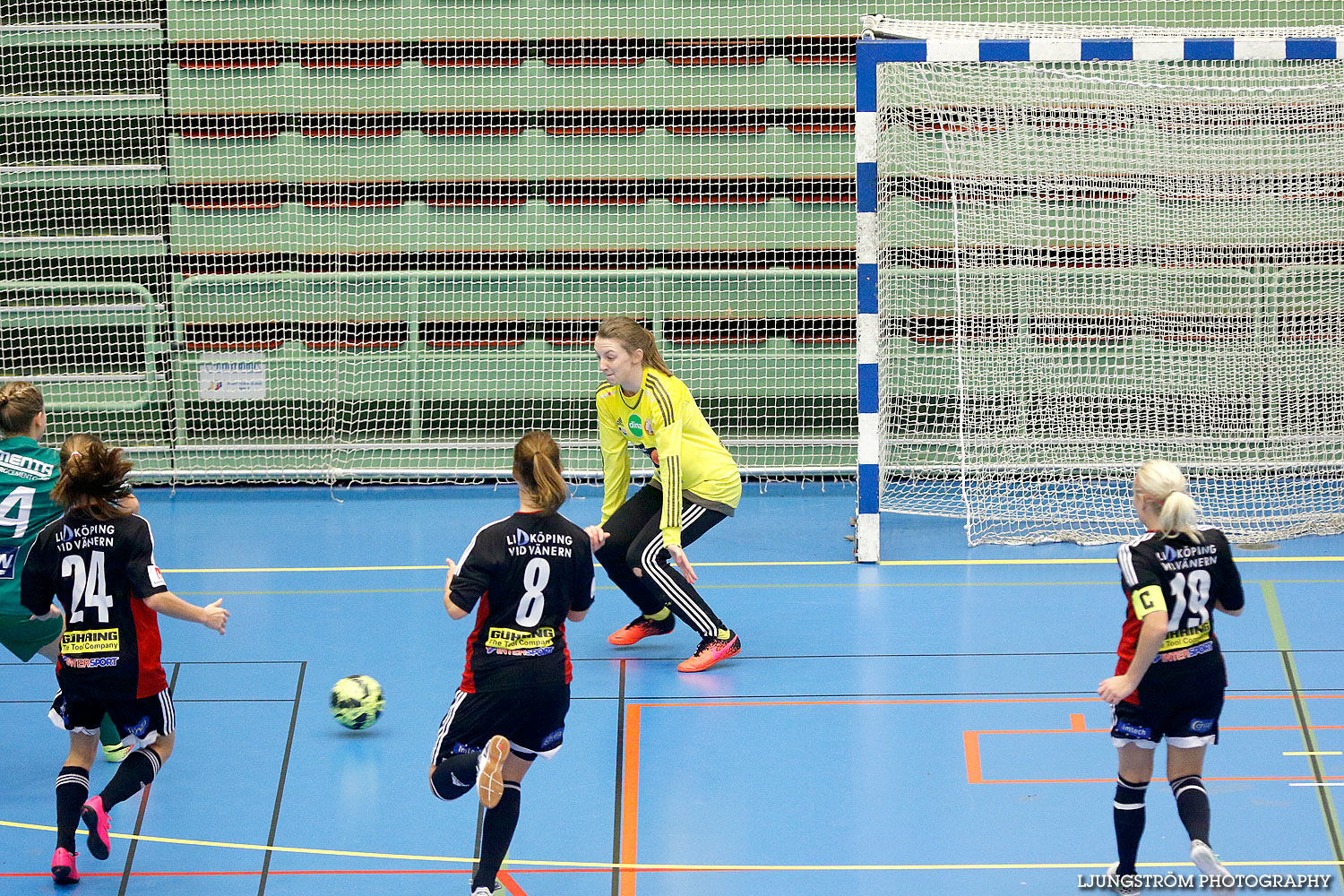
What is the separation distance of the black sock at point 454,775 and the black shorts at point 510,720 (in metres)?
0.04

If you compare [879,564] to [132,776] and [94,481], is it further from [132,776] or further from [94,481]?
[94,481]

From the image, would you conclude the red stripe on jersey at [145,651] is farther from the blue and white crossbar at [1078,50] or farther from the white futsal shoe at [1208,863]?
the blue and white crossbar at [1078,50]

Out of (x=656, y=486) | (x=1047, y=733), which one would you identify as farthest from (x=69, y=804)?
(x=1047, y=733)

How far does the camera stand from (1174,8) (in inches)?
382

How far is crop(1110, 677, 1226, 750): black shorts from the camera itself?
394 cm

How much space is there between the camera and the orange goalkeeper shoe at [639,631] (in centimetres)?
654

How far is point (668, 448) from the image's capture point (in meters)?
5.91

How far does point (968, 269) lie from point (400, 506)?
13.5ft

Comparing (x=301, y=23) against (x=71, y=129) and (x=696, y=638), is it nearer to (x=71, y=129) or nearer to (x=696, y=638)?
(x=71, y=129)

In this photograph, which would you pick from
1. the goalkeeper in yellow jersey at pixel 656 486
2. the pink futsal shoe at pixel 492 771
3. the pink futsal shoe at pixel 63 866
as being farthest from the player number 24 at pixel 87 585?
the goalkeeper in yellow jersey at pixel 656 486

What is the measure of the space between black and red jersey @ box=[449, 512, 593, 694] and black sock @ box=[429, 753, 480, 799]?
21 cm

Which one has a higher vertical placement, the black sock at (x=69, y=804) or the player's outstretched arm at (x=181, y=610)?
the player's outstretched arm at (x=181, y=610)

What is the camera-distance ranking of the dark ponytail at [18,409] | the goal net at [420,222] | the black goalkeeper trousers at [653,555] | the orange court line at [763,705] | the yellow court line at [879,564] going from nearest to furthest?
the orange court line at [763,705]
the dark ponytail at [18,409]
the black goalkeeper trousers at [653,555]
the yellow court line at [879,564]
the goal net at [420,222]

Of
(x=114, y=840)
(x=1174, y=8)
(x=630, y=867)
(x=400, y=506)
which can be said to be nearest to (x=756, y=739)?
(x=630, y=867)
